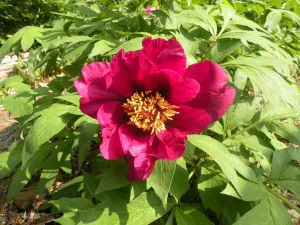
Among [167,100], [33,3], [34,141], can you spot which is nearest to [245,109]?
[167,100]

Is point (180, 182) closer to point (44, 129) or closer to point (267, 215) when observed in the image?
point (267, 215)

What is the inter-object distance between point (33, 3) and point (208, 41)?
171 inches

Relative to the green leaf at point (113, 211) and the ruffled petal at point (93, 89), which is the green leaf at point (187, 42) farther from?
the green leaf at point (113, 211)

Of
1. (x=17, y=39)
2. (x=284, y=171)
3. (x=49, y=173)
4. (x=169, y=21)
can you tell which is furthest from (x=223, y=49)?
(x=17, y=39)

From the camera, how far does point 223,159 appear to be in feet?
3.22

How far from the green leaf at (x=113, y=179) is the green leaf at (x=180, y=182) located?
17cm

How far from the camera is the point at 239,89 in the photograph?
1.26m

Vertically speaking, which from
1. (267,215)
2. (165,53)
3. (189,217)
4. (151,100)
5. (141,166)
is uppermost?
(165,53)

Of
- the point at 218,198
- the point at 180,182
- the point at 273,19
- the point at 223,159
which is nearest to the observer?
the point at 223,159

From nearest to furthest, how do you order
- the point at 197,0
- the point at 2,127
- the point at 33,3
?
the point at 197,0 → the point at 2,127 → the point at 33,3

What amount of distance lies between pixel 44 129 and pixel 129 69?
41 centimetres

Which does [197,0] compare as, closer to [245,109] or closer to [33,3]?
[245,109]

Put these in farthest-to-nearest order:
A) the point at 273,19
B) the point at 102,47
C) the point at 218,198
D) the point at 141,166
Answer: the point at 273,19, the point at 102,47, the point at 218,198, the point at 141,166

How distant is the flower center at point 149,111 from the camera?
906 mm
